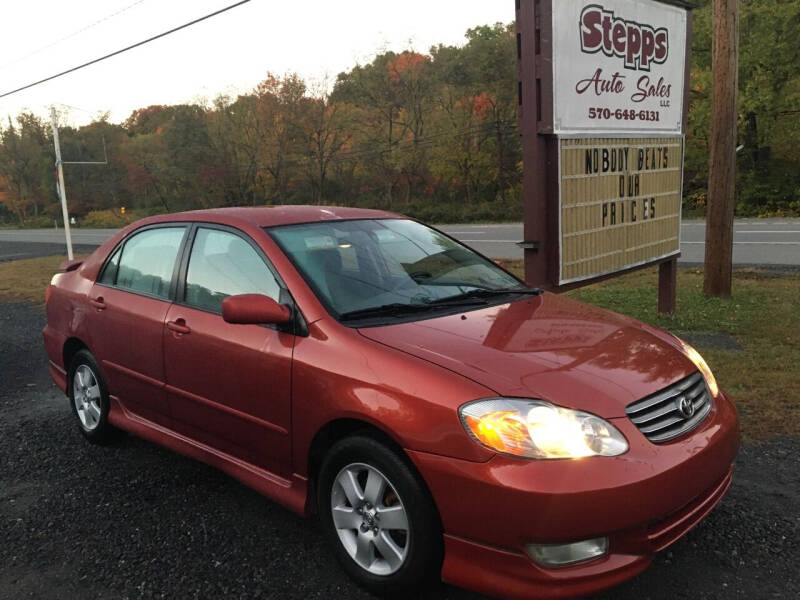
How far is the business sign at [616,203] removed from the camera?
20.3 feet

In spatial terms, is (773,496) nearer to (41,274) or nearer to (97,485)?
(97,485)

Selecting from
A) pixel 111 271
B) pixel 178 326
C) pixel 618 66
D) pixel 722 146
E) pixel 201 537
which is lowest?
pixel 201 537

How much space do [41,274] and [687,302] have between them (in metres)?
14.9

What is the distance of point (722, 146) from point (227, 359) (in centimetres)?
740

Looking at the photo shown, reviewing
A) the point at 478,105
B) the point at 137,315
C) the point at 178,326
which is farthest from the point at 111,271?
the point at 478,105

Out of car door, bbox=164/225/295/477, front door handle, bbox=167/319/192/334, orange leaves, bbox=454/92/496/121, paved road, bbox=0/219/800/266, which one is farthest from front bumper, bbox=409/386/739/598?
orange leaves, bbox=454/92/496/121

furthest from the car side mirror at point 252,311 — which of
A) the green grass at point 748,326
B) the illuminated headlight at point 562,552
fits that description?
the green grass at point 748,326

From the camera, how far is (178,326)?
12.0ft

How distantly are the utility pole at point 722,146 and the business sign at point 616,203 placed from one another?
83 centimetres

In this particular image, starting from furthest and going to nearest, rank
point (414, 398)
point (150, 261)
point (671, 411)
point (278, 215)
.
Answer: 1. point (150, 261)
2. point (278, 215)
3. point (671, 411)
4. point (414, 398)

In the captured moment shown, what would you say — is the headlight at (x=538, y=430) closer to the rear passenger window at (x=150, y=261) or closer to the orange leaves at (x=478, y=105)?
the rear passenger window at (x=150, y=261)

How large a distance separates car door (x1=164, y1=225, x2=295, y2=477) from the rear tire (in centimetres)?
99

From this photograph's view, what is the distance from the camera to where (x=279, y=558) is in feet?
10.3

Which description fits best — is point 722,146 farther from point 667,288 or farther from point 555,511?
point 555,511
